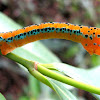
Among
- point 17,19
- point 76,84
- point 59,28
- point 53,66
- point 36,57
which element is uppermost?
point 17,19

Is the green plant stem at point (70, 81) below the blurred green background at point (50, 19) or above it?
below

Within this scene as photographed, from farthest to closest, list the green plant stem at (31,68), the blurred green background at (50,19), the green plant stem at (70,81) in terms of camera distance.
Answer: the blurred green background at (50,19), the green plant stem at (31,68), the green plant stem at (70,81)

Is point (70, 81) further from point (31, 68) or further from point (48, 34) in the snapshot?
point (48, 34)

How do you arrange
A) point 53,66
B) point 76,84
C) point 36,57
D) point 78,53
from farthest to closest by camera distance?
1. point 78,53
2. point 36,57
3. point 53,66
4. point 76,84

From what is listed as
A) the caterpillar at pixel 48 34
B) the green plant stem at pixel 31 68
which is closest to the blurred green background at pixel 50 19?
the caterpillar at pixel 48 34

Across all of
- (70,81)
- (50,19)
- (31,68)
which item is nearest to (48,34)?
(31,68)

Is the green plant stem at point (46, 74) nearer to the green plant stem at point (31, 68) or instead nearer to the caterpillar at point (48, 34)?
the green plant stem at point (31, 68)

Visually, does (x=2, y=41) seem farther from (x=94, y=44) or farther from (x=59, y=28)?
(x=94, y=44)

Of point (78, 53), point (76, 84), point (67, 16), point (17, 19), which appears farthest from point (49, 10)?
point (76, 84)
